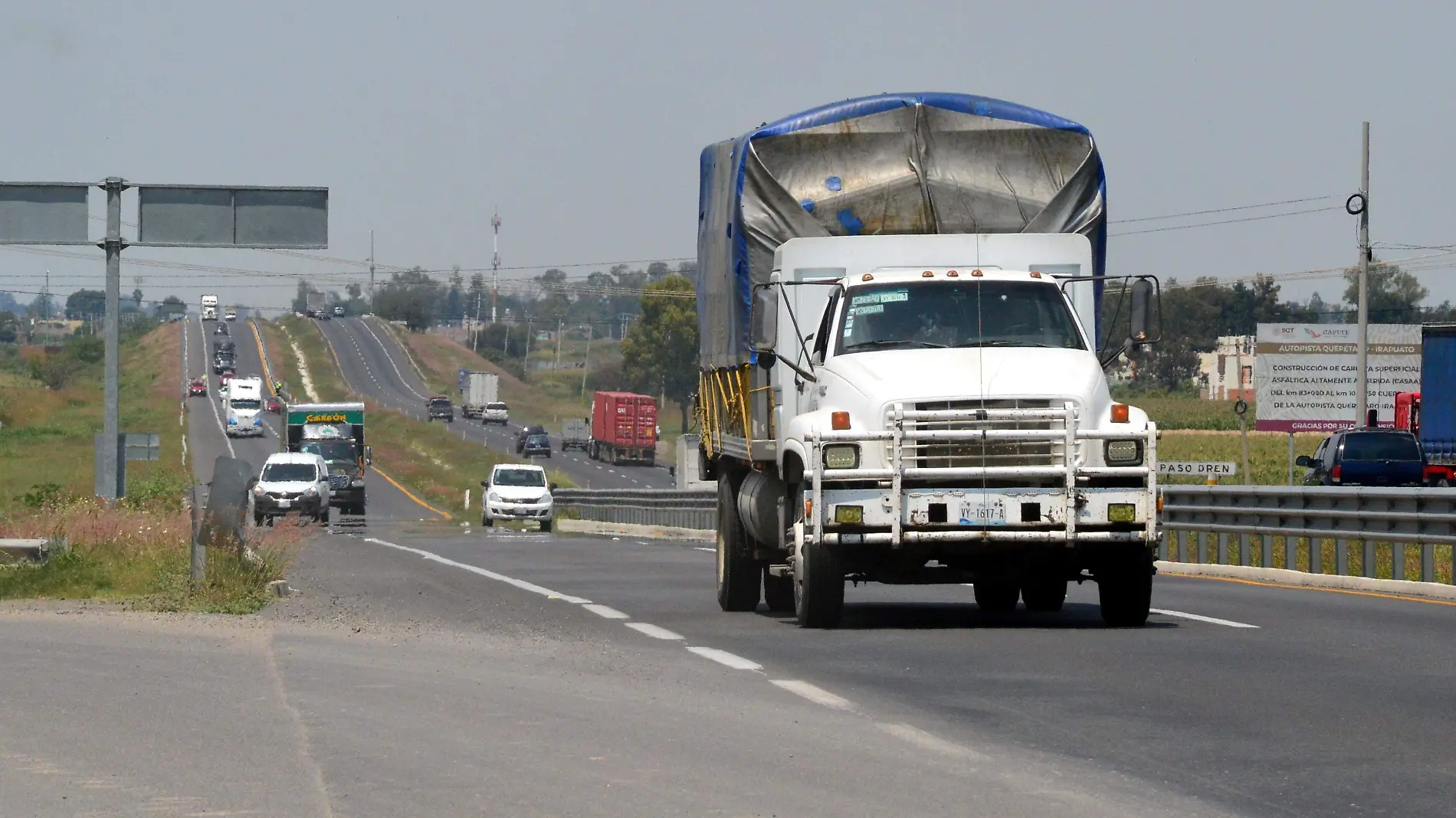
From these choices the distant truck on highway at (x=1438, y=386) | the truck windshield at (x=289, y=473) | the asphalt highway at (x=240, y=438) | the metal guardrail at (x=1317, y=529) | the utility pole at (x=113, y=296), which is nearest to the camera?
the metal guardrail at (x=1317, y=529)

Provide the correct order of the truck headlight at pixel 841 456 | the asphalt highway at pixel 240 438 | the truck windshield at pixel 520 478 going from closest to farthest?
the truck headlight at pixel 841 456
the truck windshield at pixel 520 478
the asphalt highway at pixel 240 438

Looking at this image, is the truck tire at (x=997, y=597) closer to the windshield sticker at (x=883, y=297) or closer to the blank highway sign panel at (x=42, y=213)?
the windshield sticker at (x=883, y=297)

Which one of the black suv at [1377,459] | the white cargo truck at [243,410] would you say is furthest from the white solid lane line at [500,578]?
the white cargo truck at [243,410]

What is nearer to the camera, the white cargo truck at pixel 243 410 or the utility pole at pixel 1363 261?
the utility pole at pixel 1363 261

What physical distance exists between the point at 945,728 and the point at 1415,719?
211cm

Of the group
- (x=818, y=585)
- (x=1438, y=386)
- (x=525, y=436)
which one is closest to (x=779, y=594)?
(x=818, y=585)

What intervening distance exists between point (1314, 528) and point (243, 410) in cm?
9428

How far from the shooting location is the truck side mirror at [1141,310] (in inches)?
561

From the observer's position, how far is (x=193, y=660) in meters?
12.2

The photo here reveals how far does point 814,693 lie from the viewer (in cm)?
1060

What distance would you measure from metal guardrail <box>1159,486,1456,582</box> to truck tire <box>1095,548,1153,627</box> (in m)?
5.42

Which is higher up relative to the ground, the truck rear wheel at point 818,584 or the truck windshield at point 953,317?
the truck windshield at point 953,317

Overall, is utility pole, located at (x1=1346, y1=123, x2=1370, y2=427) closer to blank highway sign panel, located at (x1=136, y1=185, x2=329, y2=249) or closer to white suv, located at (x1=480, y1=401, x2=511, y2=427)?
blank highway sign panel, located at (x1=136, y1=185, x2=329, y2=249)

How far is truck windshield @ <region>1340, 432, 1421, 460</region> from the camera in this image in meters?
38.7
